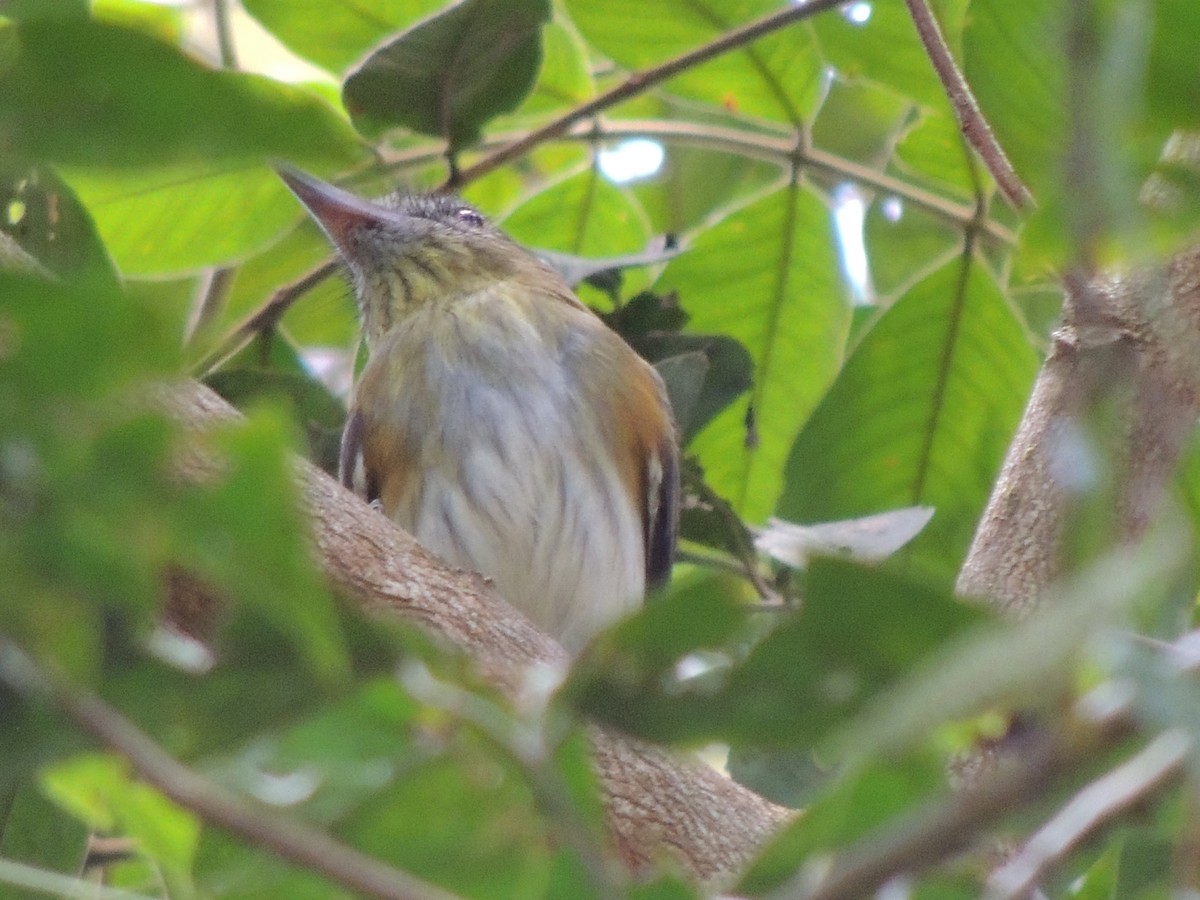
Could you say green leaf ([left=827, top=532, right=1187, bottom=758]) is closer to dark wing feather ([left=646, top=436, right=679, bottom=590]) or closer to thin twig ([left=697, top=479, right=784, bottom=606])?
thin twig ([left=697, top=479, right=784, bottom=606])

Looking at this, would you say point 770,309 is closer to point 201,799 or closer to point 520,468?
point 520,468

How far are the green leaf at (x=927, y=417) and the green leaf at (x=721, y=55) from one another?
0.40 m

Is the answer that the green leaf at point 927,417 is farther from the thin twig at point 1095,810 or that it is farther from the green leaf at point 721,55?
the thin twig at point 1095,810

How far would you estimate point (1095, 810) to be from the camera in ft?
2.83

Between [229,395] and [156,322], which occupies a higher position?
[156,322]

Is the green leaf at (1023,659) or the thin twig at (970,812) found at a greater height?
the green leaf at (1023,659)

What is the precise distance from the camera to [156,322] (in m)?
0.75

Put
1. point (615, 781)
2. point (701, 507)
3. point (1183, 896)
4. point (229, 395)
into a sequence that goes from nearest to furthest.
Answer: point (1183, 896)
point (615, 781)
point (229, 395)
point (701, 507)

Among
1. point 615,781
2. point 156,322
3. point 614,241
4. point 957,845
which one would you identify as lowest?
point 615,781

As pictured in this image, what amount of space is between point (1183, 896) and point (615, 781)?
3.88 ft

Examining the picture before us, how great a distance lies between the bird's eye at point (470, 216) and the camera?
367cm

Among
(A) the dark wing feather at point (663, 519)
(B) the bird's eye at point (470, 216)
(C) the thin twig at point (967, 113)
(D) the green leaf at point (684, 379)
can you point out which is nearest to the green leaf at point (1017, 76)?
(C) the thin twig at point (967, 113)

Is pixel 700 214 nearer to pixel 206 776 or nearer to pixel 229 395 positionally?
pixel 229 395

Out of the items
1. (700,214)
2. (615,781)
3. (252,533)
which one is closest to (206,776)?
(252,533)
